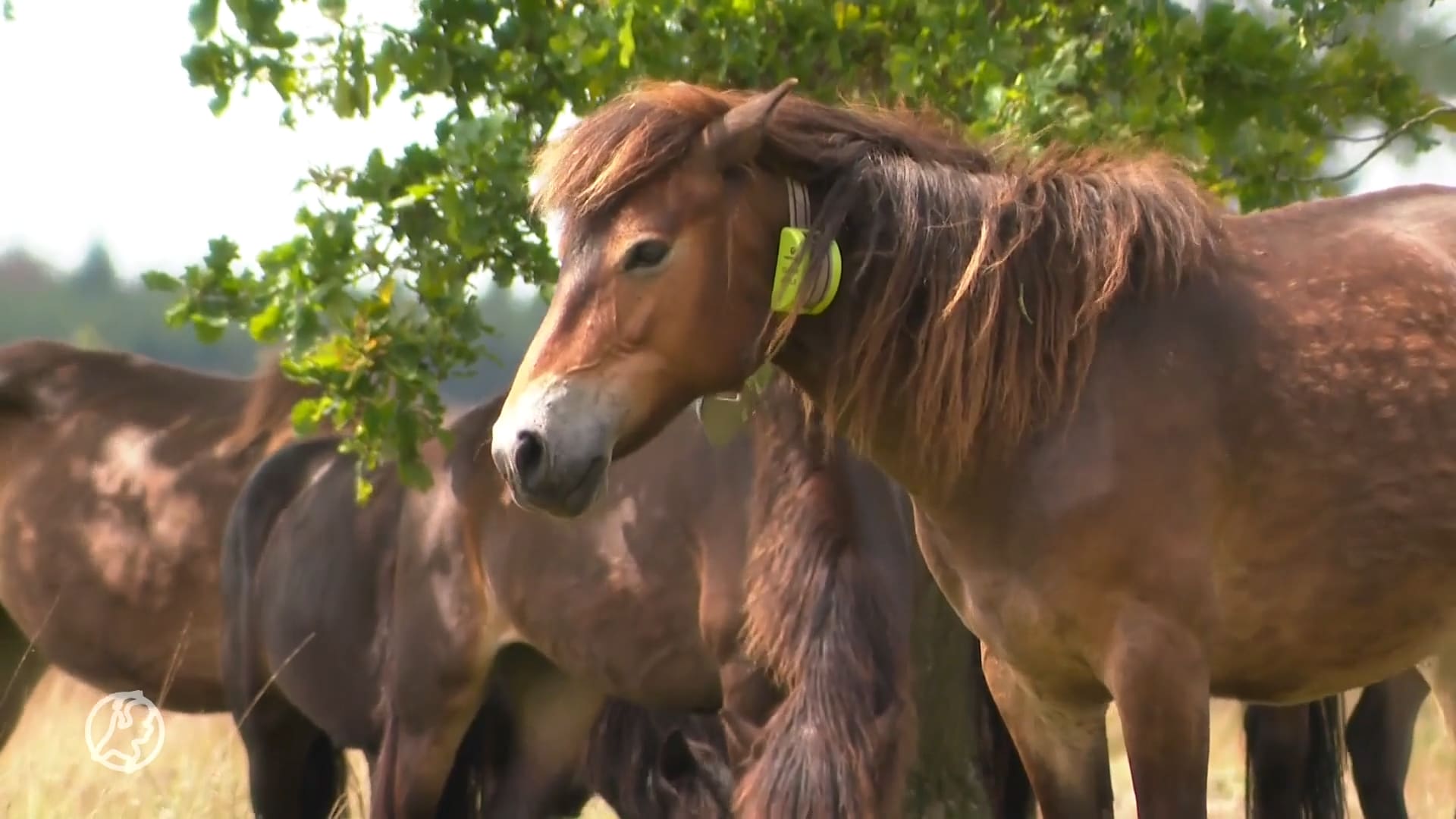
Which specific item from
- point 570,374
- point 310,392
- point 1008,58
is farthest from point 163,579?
point 570,374

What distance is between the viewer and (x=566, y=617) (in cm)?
511

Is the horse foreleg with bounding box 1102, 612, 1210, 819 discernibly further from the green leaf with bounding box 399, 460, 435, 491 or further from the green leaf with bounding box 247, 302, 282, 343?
the green leaf with bounding box 247, 302, 282, 343

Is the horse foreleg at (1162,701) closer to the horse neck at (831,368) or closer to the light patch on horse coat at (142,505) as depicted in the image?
the horse neck at (831,368)

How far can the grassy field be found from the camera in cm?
632

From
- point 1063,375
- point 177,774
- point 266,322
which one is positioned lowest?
point 177,774

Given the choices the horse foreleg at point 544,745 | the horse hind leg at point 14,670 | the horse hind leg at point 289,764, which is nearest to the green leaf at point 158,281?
the horse foreleg at point 544,745

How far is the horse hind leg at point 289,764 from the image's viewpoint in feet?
20.9

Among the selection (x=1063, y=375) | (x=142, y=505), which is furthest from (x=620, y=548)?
(x=142, y=505)

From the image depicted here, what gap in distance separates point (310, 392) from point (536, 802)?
192cm

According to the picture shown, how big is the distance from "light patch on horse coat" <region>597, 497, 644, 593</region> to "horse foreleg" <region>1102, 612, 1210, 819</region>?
186 cm

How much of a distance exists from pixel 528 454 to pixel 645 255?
14.8 inches

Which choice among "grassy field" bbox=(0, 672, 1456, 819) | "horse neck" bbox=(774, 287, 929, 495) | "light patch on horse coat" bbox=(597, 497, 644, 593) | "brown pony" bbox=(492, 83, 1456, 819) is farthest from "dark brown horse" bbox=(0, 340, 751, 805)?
"brown pony" bbox=(492, 83, 1456, 819)

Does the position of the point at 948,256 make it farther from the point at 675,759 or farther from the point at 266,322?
the point at 675,759

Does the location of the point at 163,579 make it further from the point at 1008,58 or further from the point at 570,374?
the point at 570,374
